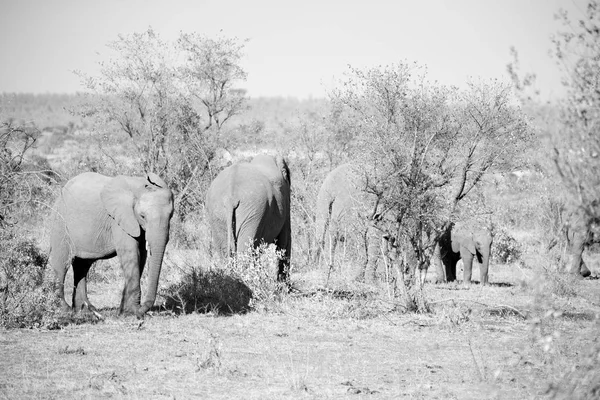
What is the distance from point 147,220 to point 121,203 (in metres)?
0.67

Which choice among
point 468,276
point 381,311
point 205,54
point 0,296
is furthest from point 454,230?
point 205,54

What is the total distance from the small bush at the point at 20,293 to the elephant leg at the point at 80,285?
0.93 meters

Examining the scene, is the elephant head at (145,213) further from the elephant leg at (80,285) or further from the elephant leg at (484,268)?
the elephant leg at (484,268)

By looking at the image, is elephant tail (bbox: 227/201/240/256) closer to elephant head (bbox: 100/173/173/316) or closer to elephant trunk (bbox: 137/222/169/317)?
elephant head (bbox: 100/173/173/316)

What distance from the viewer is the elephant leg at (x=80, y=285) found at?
13.4m

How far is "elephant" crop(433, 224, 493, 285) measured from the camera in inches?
756

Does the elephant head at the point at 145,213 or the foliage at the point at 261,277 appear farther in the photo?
the foliage at the point at 261,277

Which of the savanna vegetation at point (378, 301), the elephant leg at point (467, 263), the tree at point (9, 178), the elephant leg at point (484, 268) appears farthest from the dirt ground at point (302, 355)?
the elephant leg at point (467, 263)

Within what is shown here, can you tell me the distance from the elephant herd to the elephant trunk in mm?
15

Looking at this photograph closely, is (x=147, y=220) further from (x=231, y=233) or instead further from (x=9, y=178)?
(x=231, y=233)

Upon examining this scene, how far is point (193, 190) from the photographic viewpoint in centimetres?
2547

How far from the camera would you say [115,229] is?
1291 centimetres

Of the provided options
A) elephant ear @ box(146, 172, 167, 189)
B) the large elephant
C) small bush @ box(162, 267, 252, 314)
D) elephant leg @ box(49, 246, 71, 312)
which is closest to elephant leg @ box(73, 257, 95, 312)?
elephant leg @ box(49, 246, 71, 312)

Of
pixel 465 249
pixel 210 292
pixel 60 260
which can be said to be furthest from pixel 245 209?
pixel 465 249
